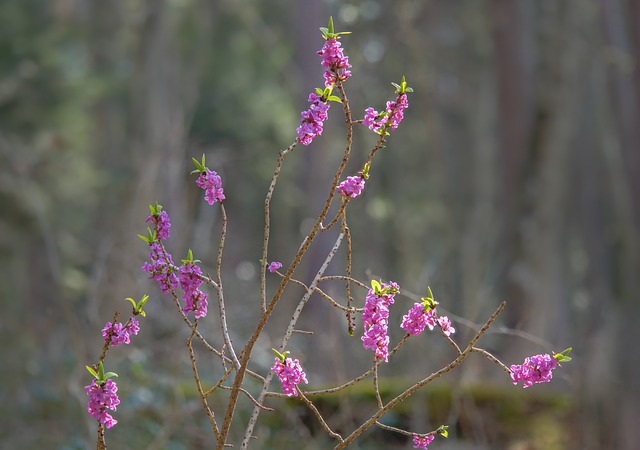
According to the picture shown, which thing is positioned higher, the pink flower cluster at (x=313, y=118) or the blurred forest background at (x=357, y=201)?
the blurred forest background at (x=357, y=201)

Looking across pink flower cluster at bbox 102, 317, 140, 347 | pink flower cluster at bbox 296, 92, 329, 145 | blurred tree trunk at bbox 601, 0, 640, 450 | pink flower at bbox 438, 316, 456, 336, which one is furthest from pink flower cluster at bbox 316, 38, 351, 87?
blurred tree trunk at bbox 601, 0, 640, 450

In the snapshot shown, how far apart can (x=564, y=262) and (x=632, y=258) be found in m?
8.55

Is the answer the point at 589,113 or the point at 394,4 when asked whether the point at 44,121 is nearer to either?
the point at 394,4

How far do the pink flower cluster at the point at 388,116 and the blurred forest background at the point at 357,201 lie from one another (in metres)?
1.46

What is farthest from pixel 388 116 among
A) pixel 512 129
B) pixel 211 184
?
pixel 512 129

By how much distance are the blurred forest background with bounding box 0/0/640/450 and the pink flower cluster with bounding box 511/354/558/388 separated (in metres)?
1.21

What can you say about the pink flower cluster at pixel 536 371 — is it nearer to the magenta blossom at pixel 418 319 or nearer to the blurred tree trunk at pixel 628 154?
the magenta blossom at pixel 418 319

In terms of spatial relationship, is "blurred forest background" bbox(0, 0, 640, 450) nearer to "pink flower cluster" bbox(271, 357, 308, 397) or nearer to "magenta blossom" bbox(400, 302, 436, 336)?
"magenta blossom" bbox(400, 302, 436, 336)

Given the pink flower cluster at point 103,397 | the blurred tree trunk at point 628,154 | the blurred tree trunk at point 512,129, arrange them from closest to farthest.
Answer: the pink flower cluster at point 103,397 < the blurred tree trunk at point 628,154 < the blurred tree trunk at point 512,129

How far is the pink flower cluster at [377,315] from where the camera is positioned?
252cm

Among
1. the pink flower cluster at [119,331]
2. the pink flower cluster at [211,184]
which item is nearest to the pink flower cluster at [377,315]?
the pink flower cluster at [211,184]

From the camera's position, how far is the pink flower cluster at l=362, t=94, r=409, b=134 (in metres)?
→ 2.54

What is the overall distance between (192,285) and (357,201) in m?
14.9

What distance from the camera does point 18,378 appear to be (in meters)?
8.25
